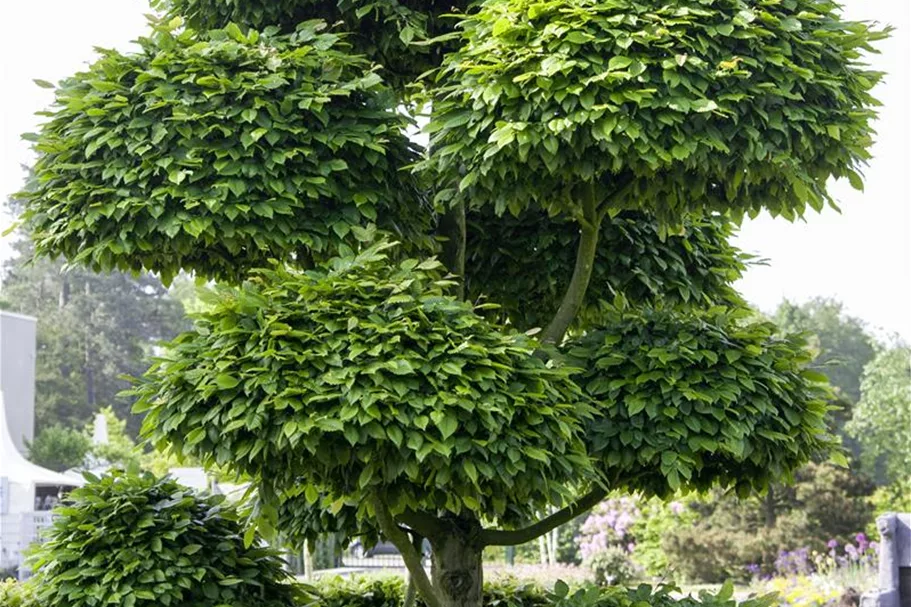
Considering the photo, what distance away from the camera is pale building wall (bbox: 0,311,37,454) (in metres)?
21.1

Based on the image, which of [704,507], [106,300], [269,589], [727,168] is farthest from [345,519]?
[106,300]

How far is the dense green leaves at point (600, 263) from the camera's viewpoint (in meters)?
4.71

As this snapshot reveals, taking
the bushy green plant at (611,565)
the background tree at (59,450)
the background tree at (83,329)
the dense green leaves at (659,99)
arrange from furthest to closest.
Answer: the background tree at (83,329) → the background tree at (59,450) → the bushy green plant at (611,565) → the dense green leaves at (659,99)

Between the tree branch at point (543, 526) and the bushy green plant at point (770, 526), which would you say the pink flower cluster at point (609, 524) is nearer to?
the bushy green plant at point (770, 526)

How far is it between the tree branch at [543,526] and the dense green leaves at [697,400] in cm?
15

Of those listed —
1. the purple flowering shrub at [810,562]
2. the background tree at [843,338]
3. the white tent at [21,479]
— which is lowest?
the purple flowering shrub at [810,562]

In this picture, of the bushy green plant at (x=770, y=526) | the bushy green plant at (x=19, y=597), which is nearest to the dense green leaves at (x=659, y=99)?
the bushy green plant at (x=19, y=597)

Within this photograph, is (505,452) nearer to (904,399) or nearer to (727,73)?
(727,73)

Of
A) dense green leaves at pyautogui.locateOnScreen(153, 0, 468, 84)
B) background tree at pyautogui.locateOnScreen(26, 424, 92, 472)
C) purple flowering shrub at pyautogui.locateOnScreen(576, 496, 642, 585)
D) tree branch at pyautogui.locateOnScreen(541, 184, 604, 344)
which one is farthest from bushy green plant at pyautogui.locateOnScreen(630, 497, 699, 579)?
background tree at pyautogui.locateOnScreen(26, 424, 92, 472)

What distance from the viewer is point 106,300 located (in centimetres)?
2856

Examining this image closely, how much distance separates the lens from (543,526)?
171 inches

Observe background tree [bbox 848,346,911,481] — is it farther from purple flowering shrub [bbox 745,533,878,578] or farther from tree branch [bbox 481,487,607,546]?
tree branch [bbox 481,487,607,546]

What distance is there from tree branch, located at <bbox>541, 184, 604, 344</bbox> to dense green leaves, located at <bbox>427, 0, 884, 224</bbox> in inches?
14.3

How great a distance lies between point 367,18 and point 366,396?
2.01m
